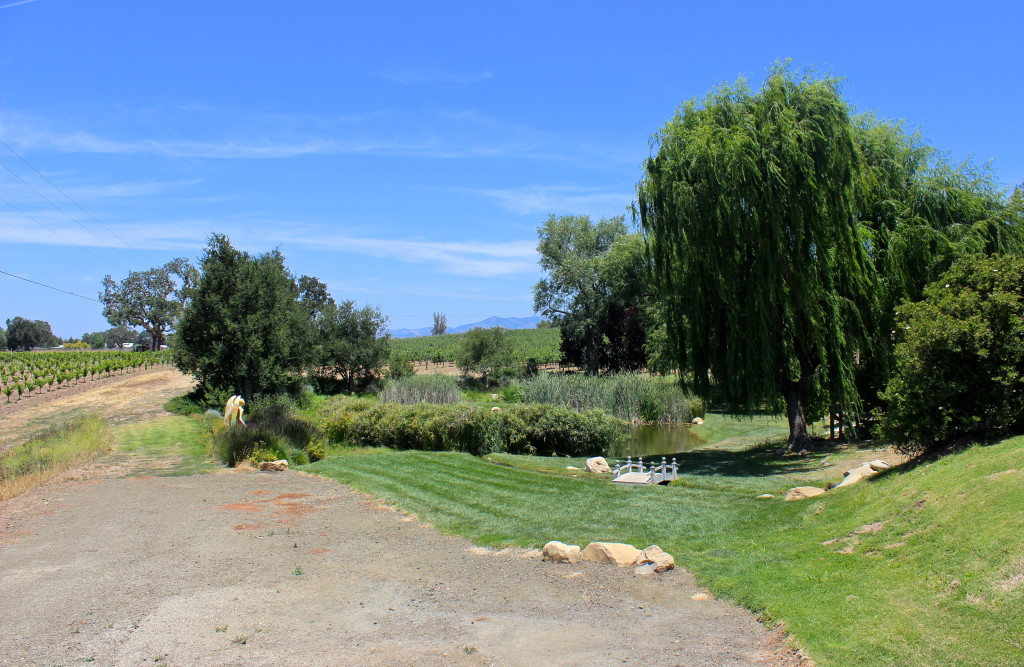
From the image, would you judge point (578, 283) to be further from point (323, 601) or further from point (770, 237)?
point (323, 601)

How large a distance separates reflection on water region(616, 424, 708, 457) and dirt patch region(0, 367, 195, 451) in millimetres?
20985

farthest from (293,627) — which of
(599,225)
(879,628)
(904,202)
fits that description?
(599,225)

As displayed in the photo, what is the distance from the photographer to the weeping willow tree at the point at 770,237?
17375 millimetres

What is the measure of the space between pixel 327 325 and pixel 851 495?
42.8 meters

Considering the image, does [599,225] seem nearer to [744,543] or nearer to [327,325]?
[327,325]

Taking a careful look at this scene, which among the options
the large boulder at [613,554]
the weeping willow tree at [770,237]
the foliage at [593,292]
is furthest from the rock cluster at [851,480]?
the foliage at [593,292]

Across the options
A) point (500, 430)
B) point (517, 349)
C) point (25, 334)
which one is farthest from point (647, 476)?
point (25, 334)

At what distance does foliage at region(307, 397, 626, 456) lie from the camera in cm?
2223

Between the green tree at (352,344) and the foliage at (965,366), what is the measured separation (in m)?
40.9

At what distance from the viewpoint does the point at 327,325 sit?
161 ft

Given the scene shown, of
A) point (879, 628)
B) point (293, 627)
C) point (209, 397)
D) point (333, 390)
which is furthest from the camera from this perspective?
point (333, 390)

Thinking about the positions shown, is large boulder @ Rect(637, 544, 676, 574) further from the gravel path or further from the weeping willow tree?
the weeping willow tree

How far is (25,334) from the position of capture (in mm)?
122562

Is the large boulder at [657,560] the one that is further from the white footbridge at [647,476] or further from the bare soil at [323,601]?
the white footbridge at [647,476]
